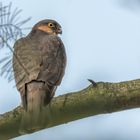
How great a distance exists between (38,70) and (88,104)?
852 millimetres

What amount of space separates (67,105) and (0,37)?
1.47 meters

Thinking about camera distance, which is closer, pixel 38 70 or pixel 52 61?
pixel 38 70

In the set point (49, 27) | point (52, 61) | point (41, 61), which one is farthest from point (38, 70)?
point (49, 27)

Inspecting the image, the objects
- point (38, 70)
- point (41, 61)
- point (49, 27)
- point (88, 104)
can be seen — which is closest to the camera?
point (88, 104)

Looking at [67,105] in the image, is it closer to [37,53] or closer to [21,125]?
[21,125]

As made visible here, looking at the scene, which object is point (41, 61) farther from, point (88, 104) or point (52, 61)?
point (88, 104)

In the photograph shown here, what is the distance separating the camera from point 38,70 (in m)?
3.40

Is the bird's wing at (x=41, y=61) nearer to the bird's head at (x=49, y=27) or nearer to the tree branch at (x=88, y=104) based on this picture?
the tree branch at (x=88, y=104)

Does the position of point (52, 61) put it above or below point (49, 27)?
below

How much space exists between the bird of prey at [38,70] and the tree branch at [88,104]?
270mm

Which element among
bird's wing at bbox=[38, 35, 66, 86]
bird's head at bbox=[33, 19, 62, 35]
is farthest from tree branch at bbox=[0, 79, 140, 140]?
bird's head at bbox=[33, 19, 62, 35]

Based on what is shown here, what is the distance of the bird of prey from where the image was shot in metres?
3.10

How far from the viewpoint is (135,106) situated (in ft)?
8.83

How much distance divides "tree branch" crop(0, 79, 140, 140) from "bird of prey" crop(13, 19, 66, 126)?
10.6 inches
